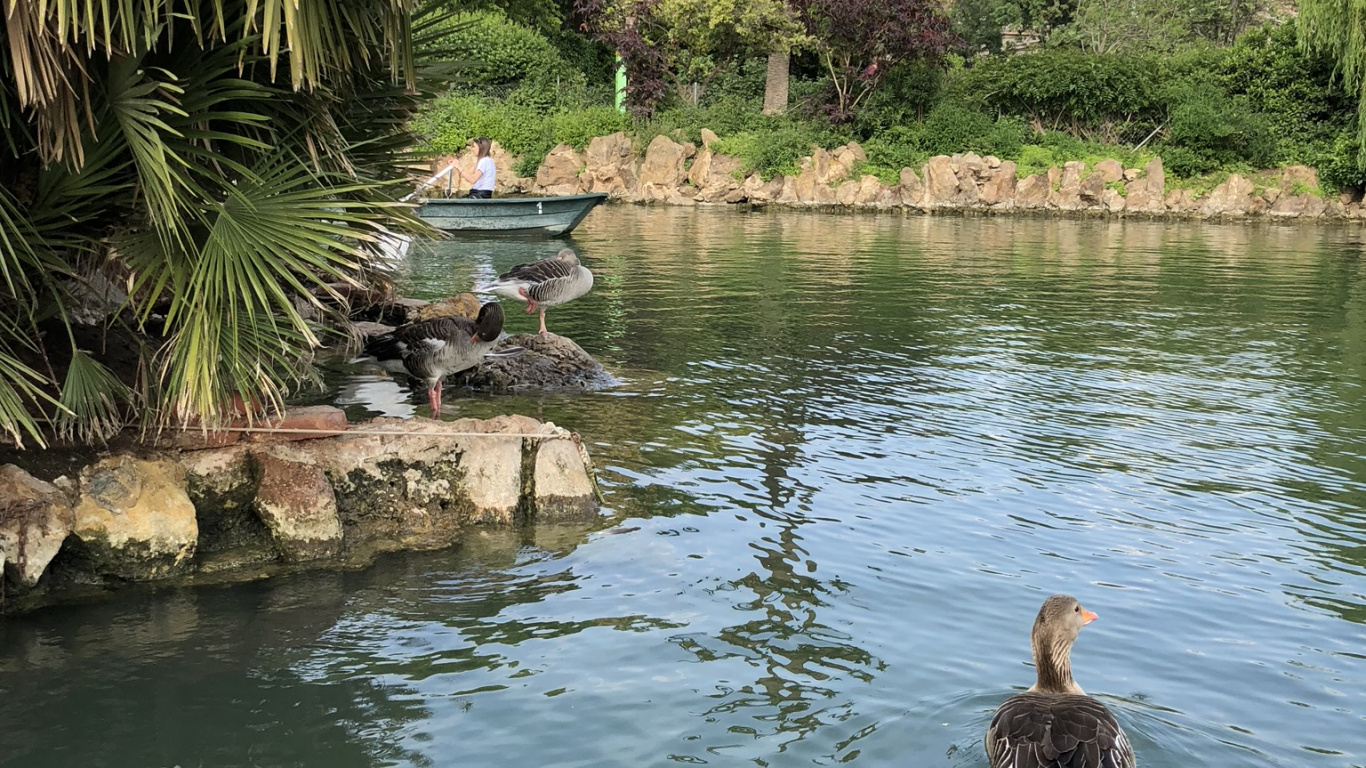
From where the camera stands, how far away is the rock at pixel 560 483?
8.58 m

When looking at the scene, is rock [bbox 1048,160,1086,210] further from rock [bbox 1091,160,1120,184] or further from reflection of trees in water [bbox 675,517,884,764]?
reflection of trees in water [bbox 675,517,884,764]

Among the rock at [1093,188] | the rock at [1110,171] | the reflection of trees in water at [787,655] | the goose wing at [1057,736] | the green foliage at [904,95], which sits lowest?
the reflection of trees in water at [787,655]

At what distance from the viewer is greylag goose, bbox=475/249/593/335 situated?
47.5ft

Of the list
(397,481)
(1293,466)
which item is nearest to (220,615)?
(397,481)

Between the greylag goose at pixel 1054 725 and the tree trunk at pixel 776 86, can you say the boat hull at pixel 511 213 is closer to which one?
the tree trunk at pixel 776 86

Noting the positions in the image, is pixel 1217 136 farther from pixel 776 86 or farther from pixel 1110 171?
pixel 776 86

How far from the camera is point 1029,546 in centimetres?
829

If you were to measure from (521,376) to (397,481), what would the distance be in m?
4.59

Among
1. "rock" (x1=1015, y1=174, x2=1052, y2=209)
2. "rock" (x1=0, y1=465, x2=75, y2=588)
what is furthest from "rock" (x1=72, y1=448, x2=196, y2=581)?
"rock" (x1=1015, y1=174, x2=1052, y2=209)

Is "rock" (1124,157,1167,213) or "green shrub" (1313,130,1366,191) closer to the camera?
"green shrub" (1313,130,1366,191)

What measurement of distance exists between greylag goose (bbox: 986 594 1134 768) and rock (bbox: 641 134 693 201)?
125ft

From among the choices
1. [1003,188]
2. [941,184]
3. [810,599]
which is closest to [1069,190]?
[1003,188]

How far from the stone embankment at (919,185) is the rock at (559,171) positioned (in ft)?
0.11

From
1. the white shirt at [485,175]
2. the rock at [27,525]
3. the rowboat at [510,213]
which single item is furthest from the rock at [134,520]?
the white shirt at [485,175]
